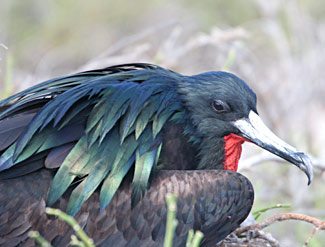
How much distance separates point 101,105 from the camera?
7.84ft

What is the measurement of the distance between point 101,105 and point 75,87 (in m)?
0.13

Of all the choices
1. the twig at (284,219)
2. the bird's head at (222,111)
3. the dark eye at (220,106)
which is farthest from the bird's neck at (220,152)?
the twig at (284,219)

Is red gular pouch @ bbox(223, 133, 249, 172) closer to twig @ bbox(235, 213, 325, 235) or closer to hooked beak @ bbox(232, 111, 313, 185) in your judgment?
hooked beak @ bbox(232, 111, 313, 185)

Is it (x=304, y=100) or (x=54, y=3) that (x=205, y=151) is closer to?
(x=304, y=100)

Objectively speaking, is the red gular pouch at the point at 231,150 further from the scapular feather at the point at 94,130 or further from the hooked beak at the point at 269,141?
the scapular feather at the point at 94,130

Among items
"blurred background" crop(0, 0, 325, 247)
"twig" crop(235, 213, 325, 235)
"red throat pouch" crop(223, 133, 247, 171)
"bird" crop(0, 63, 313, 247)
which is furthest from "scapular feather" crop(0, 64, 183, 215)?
"blurred background" crop(0, 0, 325, 247)

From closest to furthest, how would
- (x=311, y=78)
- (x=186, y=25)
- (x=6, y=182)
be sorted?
(x=6, y=182)
(x=311, y=78)
(x=186, y=25)

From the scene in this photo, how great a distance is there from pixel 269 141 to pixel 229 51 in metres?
1.73

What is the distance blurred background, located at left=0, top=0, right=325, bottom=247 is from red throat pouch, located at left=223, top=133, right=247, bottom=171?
43cm

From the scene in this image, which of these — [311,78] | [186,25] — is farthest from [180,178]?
[186,25]

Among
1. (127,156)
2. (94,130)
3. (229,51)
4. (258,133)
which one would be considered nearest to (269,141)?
(258,133)

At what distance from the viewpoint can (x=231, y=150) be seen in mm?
2607

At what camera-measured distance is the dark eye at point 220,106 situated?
256 centimetres

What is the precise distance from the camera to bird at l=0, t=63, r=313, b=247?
2.20 metres
